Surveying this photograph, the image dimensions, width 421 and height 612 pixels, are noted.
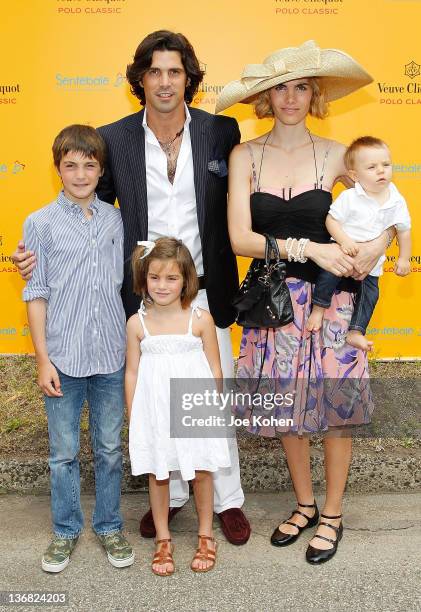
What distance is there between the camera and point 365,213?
3.06m

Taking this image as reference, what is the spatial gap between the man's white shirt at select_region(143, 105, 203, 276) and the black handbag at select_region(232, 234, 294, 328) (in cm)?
41

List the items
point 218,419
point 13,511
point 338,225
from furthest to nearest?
point 13,511
point 218,419
point 338,225

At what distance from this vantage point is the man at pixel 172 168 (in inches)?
126

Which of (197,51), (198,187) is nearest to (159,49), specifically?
(198,187)

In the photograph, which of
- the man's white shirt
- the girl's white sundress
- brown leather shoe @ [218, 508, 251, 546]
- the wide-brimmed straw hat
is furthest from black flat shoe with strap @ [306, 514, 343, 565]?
the wide-brimmed straw hat

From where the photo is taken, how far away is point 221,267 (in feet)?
11.1

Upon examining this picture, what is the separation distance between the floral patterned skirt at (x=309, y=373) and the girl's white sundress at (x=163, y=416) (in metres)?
0.29

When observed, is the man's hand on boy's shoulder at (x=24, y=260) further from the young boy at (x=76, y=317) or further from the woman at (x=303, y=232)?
the woman at (x=303, y=232)

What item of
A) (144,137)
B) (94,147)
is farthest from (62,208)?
(144,137)

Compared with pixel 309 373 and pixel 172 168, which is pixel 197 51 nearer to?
pixel 172 168

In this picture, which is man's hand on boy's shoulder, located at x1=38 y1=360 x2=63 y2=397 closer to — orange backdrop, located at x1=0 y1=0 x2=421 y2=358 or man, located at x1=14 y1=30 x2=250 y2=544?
man, located at x1=14 y1=30 x2=250 y2=544

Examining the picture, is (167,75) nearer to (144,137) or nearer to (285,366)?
(144,137)

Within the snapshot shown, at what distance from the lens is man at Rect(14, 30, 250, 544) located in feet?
10.5

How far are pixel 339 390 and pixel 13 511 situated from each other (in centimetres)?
182
